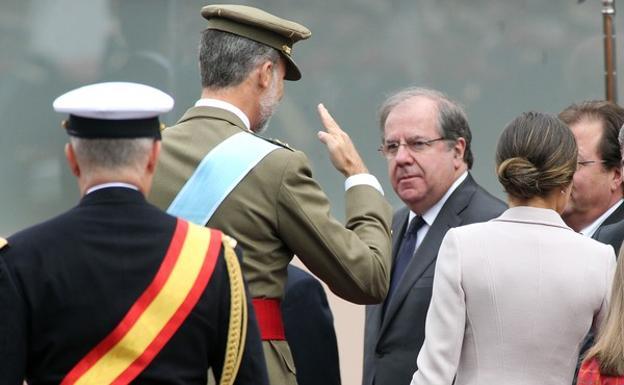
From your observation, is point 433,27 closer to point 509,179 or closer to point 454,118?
point 454,118

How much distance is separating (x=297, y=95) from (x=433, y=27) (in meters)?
0.74

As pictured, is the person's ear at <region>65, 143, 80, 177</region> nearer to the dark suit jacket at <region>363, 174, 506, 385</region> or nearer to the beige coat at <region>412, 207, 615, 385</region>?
the beige coat at <region>412, 207, 615, 385</region>

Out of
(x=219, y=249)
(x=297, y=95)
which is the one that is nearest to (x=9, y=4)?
(x=297, y=95)

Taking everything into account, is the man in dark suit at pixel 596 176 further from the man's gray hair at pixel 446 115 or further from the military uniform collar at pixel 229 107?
the military uniform collar at pixel 229 107

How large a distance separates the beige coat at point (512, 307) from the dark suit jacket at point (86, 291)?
3.01 ft

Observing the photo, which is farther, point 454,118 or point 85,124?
point 454,118

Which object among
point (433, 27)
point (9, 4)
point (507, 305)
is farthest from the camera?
point (433, 27)

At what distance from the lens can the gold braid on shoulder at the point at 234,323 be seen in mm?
3016

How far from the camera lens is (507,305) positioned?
3715 mm

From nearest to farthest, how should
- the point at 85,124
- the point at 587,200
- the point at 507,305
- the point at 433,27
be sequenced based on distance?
1. the point at 85,124
2. the point at 507,305
3. the point at 587,200
4. the point at 433,27

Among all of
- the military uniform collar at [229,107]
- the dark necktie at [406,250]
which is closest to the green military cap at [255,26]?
the military uniform collar at [229,107]

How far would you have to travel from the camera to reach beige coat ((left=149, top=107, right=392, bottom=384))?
3727 mm

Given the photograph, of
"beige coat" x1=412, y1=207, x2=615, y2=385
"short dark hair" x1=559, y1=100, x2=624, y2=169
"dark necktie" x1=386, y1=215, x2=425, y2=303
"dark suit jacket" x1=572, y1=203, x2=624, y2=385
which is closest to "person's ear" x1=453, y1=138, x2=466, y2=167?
"dark necktie" x1=386, y1=215, x2=425, y2=303

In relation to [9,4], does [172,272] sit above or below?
below
